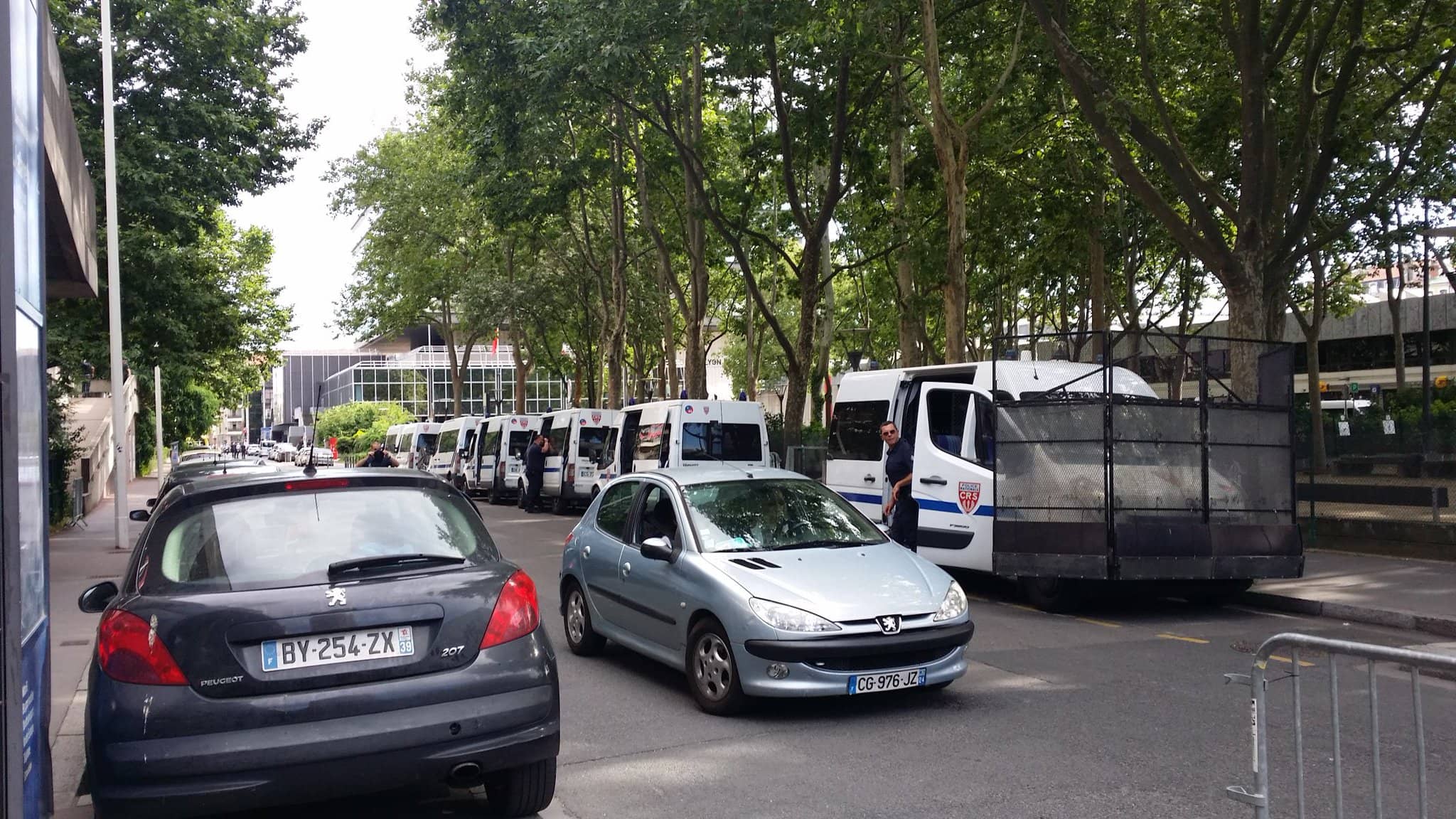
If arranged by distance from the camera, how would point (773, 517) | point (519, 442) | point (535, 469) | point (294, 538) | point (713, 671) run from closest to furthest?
point (294, 538) < point (713, 671) < point (773, 517) < point (535, 469) < point (519, 442)

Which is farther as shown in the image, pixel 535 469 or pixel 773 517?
pixel 535 469

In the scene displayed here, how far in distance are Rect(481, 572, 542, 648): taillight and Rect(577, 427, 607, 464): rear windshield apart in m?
21.6

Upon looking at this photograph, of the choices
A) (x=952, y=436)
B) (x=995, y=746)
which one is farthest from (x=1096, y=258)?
(x=995, y=746)

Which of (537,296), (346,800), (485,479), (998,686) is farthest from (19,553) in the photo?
(537,296)

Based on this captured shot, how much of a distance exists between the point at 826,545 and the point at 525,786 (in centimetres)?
321

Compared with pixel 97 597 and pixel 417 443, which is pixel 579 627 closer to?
pixel 97 597

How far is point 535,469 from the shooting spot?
93.7 ft

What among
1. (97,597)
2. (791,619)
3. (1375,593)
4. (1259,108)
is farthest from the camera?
(1259,108)

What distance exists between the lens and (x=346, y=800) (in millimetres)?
5738

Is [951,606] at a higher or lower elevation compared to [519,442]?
lower

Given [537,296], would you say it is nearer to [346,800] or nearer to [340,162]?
[340,162]

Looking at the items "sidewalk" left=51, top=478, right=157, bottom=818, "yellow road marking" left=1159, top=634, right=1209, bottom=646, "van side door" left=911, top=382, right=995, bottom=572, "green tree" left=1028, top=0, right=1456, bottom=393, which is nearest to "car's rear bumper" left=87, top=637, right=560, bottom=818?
"sidewalk" left=51, top=478, right=157, bottom=818

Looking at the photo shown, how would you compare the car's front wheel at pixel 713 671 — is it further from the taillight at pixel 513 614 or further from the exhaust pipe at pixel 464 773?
the exhaust pipe at pixel 464 773

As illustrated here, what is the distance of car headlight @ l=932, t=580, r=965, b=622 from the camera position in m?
7.05
